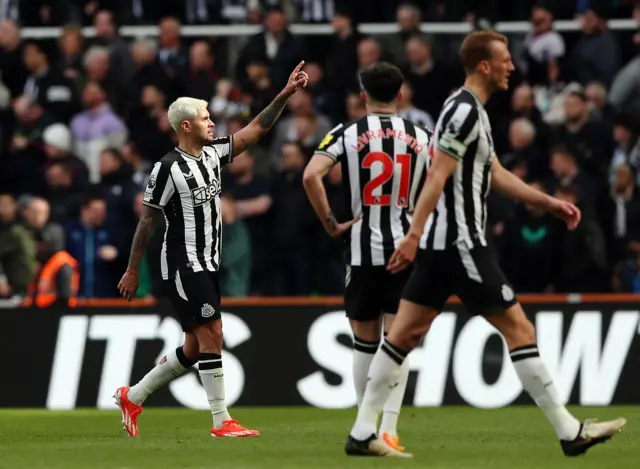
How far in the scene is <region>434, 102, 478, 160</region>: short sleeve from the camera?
8023 mm

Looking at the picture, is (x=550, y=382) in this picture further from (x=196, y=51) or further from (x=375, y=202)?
(x=196, y=51)

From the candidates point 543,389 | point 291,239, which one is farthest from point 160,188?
point 291,239

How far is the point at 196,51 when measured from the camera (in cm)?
1831

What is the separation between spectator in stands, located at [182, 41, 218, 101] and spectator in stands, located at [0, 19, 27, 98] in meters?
2.36

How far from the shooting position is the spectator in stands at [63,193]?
1720 cm

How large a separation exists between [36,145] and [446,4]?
539 centimetres

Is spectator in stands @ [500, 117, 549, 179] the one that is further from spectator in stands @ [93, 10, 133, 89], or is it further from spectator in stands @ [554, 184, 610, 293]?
spectator in stands @ [93, 10, 133, 89]

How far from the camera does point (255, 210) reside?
1645 cm

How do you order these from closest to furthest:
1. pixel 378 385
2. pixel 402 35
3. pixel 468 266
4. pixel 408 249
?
pixel 408 249 < pixel 468 266 < pixel 378 385 < pixel 402 35

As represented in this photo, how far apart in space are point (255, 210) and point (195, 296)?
21.1 ft

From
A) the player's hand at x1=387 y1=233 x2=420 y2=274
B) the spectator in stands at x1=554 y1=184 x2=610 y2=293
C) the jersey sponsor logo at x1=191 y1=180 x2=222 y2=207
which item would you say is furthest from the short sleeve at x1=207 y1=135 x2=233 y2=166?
the spectator in stands at x1=554 y1=184 x2=610 y2=293

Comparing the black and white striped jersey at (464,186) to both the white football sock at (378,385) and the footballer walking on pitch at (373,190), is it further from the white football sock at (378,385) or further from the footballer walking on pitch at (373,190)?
the footballer walking on pitch at (373,190)

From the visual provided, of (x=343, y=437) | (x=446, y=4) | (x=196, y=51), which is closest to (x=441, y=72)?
(x=446, y=4)

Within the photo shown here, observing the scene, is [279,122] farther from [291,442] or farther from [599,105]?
[291,442]
